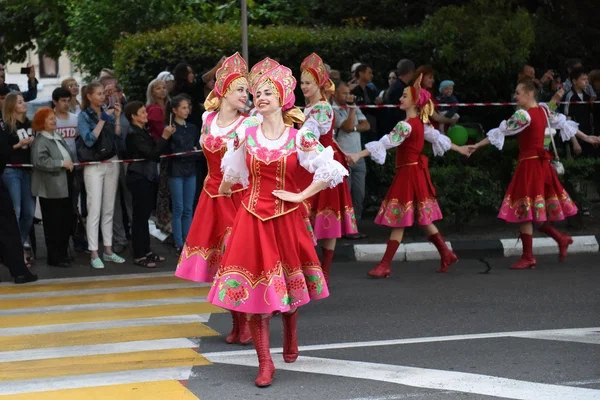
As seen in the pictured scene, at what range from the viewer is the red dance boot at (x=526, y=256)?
11.7m

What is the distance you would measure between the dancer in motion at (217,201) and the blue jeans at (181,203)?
379 centimetres

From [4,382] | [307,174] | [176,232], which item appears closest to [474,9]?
[176,232]

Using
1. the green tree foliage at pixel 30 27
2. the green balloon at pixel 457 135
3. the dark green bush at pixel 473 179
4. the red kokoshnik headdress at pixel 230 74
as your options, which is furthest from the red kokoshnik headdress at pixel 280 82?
the green tree foliage at pixel 30 27

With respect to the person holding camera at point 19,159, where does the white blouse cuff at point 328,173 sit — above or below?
above

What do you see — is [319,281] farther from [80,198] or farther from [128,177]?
[80,198]

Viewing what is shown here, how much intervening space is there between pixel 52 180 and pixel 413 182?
3668 mm

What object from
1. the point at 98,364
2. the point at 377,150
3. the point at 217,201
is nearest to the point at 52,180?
the point at 377,150

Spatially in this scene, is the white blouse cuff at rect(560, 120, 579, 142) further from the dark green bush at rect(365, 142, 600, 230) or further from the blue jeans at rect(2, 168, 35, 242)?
the blue jeans at rect(2, 168, 35, 242)

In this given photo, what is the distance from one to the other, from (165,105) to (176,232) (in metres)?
1.61

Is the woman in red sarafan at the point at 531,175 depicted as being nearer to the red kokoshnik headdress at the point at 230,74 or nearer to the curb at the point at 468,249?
the curb at the point at 468,249

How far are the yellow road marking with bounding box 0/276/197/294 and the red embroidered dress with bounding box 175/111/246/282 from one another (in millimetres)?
2694

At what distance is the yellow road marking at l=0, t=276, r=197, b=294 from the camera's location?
1088 cm

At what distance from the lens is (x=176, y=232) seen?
12.5 metres

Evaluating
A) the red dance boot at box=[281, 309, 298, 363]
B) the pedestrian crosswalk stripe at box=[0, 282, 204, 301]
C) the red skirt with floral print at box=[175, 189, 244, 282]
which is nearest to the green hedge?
the pedestrian crosswalk stripe at box=[0, 282, 204, 301]
